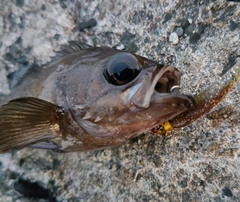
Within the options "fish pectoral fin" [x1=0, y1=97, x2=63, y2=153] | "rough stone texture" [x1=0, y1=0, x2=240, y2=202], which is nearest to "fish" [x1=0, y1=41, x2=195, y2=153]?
"fish pectoral fin" [x1=0, y1=97, x2=63, y2=153]

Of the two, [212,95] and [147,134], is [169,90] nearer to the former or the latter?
[212,95]

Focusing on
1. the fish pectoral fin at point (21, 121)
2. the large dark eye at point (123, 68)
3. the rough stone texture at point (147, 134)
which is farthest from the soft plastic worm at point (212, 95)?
the fish pectoral fin at point (21, 121)

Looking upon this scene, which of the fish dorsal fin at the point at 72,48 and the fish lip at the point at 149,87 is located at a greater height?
the fish dorsal fin at the point at 72,48

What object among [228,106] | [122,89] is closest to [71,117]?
[122,89]

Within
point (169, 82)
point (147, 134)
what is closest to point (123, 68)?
point (169, 82)

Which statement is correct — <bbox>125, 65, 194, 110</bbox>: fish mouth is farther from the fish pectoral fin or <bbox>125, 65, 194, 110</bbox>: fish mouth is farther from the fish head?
the fish pectoral fin

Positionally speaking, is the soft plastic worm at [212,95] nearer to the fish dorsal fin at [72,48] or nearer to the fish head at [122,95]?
the fish head at [122,95]
